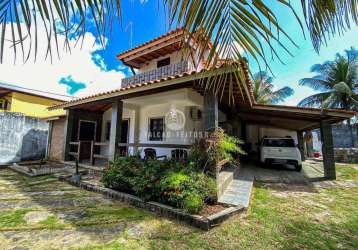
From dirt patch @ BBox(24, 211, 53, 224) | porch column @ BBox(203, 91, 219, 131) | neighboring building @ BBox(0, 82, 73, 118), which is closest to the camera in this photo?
dirt patch @ BBox(24, 211, 53, 224)

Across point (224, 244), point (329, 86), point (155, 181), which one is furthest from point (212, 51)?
point (329, 86)

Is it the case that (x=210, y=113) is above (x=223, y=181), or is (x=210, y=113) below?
above

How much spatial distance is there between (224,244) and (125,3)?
318cm

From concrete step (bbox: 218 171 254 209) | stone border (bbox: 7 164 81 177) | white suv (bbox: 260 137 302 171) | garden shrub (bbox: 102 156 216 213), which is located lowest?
concrete step (bbox: 218 171 254 209)

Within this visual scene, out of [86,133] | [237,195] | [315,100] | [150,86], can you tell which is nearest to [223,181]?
[237,195]

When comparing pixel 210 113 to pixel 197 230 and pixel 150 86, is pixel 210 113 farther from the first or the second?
pixel 197 230

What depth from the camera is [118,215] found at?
354 cm

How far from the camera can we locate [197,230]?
2.99 m

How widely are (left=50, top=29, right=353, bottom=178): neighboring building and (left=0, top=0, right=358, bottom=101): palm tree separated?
3040mm

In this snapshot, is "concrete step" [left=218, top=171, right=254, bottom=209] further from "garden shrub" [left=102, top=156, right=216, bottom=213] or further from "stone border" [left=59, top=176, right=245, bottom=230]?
"garden shrub" [left=102, top=156, right=216, bottom=213]

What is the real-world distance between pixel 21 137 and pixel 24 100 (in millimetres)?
5565

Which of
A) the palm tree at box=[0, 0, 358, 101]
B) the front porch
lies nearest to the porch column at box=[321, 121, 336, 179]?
the front porch

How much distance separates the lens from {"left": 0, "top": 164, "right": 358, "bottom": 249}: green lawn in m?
2.60

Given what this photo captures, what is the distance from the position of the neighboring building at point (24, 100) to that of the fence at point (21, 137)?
271 cm
